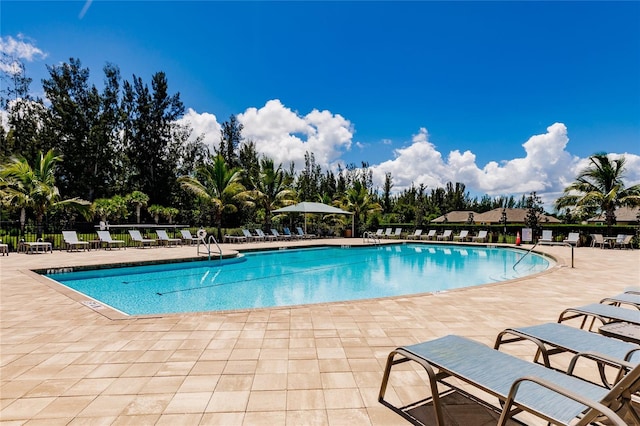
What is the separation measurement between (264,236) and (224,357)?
1745 cm

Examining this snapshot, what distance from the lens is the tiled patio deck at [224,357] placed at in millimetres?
2395

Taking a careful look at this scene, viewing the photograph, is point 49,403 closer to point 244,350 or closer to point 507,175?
point 244,350

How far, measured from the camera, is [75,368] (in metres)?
3.05

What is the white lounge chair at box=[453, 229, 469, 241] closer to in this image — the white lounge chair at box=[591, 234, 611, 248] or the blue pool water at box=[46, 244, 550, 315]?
the blue pool water at box=[46, 244, 550, 315]

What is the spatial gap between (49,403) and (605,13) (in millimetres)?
18201

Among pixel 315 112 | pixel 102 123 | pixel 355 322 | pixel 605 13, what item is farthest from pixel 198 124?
pixel 355 322

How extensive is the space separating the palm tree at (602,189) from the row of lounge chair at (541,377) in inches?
749

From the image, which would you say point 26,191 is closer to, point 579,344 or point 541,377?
point 541,377

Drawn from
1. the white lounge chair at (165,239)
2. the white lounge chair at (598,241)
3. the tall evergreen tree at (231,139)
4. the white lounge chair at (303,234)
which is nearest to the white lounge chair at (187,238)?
the white lounge chair at (165,239)

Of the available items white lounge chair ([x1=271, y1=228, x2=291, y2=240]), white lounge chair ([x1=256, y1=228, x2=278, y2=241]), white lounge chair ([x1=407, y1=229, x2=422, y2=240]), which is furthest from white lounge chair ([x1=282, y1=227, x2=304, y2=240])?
white lounge chair ([x1=407, y1=229, x2=422, y2=240])

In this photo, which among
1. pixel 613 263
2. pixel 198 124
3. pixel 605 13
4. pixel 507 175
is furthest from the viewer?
pixel 507 175

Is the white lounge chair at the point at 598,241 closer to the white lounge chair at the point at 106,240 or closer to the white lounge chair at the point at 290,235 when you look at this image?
the white lounge chair at the point at 290,235

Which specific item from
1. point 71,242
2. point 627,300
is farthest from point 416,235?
point 627,300

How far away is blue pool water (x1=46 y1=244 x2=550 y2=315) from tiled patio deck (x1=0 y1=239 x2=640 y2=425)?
2140 mm
